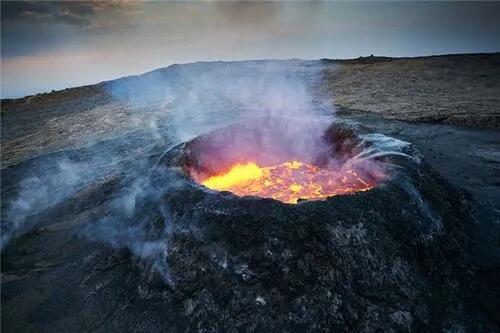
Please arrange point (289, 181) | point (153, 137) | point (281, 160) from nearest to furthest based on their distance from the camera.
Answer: point (289, 181) < point (281, 160) < point (153, 137)

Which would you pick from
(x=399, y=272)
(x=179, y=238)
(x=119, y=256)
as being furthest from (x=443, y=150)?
(x=119, y=256)

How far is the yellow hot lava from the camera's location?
588 centimetres

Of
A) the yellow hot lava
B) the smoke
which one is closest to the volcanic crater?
the yellow hot lava

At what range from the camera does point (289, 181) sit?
6.38m

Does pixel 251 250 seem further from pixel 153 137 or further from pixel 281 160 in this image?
pixel 153 137

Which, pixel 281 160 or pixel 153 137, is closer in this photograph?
pixel 281 160

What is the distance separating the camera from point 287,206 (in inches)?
181

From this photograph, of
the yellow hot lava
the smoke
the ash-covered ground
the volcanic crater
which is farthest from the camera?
the volcanic crater

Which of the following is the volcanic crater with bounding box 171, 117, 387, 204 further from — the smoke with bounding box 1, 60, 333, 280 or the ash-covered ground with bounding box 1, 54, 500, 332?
the ash-covered ground with bounding box 1, 54, 500, 332

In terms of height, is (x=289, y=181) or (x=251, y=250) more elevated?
(x=289, y=181)

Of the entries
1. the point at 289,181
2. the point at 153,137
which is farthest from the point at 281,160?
the point at 153,137

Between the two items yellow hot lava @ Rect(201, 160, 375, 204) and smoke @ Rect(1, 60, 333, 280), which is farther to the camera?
yellow hot lava @ Rect(201, 160, 375, 204)

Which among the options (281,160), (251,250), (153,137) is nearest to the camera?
(251,250)

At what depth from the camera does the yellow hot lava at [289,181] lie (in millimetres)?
5879
